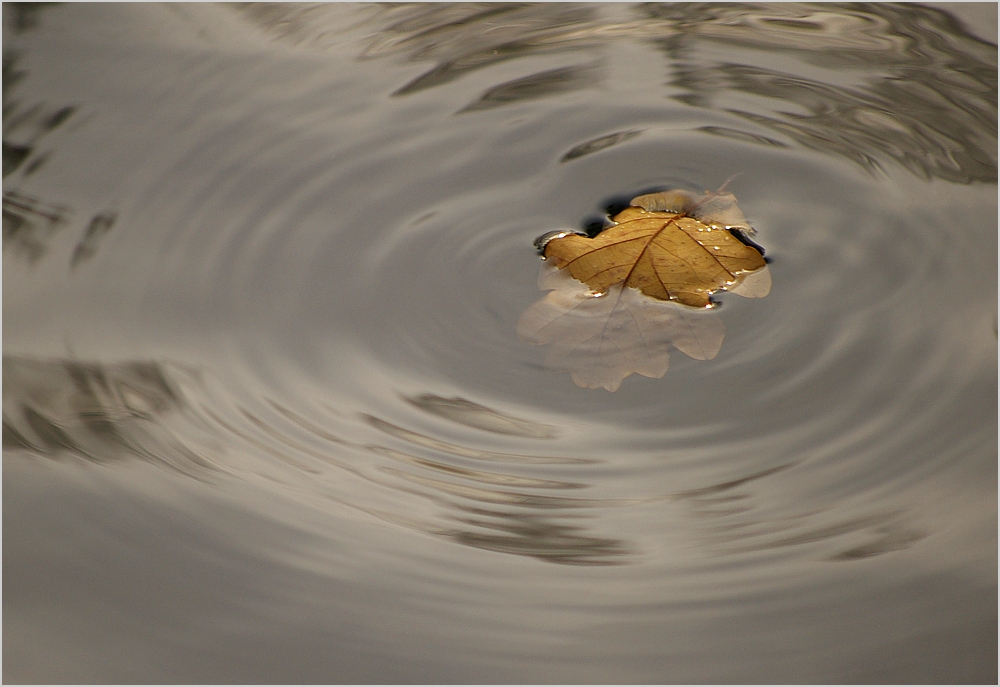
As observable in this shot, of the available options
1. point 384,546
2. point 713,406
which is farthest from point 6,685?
point 713,406

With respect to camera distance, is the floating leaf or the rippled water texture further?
the floating leaf

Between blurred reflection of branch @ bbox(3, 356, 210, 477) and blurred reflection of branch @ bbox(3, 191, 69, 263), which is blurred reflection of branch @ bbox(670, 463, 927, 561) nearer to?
blurred reflection of branch @ bbox(3, 356, 210, 477)

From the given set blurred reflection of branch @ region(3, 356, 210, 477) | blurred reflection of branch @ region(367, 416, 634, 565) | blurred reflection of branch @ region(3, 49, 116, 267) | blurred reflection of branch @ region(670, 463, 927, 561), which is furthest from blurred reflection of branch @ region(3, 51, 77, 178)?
blurred reflection of branch @ region(670, 463, 927, 561)

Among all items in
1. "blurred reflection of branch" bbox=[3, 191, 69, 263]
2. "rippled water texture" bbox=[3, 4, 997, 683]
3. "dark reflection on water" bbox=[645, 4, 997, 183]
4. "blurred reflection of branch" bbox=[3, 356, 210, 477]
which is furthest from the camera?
"dark reflection on water" bbox=[645, 4, 997, 183]

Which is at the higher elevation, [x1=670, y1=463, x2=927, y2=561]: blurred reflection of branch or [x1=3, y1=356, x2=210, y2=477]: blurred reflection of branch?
[x1=3, y1=356, x2=210, y2=477]: blurred reflection of branch

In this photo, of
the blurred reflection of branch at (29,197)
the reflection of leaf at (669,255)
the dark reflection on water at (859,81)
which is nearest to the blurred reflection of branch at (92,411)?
the blurred reflection of branch at (29,197)

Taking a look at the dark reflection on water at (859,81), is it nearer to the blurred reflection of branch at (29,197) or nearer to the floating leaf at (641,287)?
the floating leaf at (641,287)

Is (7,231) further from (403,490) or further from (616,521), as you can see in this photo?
(616,521)
